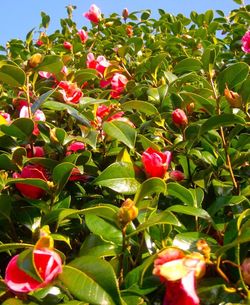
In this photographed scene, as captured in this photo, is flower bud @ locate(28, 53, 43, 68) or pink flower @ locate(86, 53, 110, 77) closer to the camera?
flower bud @ locate(28, 53, 43, 68)

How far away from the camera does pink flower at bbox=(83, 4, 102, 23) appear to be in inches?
141

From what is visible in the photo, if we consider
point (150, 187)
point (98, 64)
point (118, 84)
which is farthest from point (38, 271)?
point (98, 64)

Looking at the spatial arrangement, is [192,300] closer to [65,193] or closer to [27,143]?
[65,193]

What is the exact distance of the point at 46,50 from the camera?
3254 millimetres

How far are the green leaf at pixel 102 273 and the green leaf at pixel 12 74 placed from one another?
732 millimetres

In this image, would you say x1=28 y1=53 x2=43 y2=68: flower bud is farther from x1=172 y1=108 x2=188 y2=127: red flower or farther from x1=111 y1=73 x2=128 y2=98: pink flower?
x1=111 y1=73 x2=128 y2=98: pink flower

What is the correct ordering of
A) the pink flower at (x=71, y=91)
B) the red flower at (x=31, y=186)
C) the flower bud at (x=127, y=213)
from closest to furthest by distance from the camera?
the flower bud at (x=127, y=213) → the red flower at (x=31, y=186) → the pink flower at (x=71, y=91)

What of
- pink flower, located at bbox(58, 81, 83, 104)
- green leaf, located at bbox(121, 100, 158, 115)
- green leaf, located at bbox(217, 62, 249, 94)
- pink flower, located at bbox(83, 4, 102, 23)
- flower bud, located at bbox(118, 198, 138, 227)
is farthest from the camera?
pink flower, located at bbox(83, 4, 102, 23)

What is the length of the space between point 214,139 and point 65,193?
21.0 inches

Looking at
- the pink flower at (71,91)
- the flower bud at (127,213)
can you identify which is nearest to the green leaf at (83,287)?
the flower bud at (127,213)

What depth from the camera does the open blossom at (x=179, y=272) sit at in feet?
2.73

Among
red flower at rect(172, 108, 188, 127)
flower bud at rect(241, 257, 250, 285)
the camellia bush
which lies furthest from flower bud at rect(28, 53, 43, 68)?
flower bud at rect(241, 257, 250, 285)

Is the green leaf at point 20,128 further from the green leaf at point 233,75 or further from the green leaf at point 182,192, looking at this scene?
the green leaf at point 233,75

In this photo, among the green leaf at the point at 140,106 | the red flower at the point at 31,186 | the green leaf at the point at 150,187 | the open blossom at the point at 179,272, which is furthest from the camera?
the green leaf at the point at 140,106
